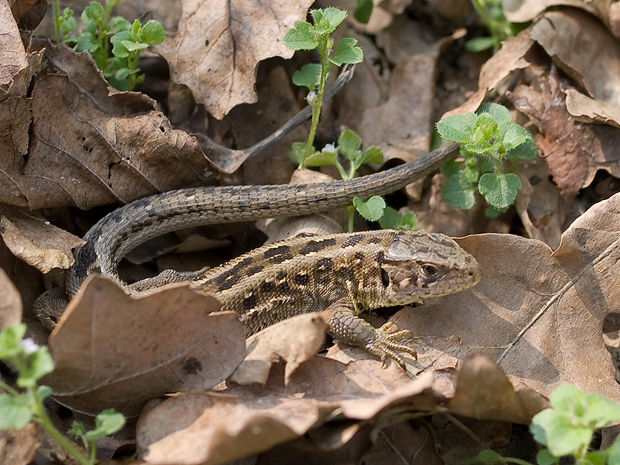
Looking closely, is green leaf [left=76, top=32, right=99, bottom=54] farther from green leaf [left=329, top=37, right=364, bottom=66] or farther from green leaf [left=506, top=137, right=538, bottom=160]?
green leaf [left=506, top=137, right=538, bottom=160]

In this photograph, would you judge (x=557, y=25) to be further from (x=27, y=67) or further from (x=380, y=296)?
(x=27, y=67)

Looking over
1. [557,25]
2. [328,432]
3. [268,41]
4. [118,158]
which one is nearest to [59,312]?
[118,158]

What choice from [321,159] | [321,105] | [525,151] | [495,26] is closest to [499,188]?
[525,151]

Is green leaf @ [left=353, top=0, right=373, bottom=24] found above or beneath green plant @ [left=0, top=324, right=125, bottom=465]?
above

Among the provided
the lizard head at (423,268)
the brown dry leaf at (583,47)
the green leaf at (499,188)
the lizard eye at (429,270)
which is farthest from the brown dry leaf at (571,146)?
the lizard eye at (429,270)

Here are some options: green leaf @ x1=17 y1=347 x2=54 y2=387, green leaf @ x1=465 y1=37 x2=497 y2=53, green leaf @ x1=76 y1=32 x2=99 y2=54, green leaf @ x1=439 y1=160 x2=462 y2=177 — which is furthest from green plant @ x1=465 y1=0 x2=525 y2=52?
green leaf @ x1=17 y1=347 x2=54 y2=387

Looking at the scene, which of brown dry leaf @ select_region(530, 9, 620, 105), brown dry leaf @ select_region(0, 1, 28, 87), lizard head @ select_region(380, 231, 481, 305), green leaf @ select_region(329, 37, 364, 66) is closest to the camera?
lizard head @ select_region(380, 231, 481, 305)
